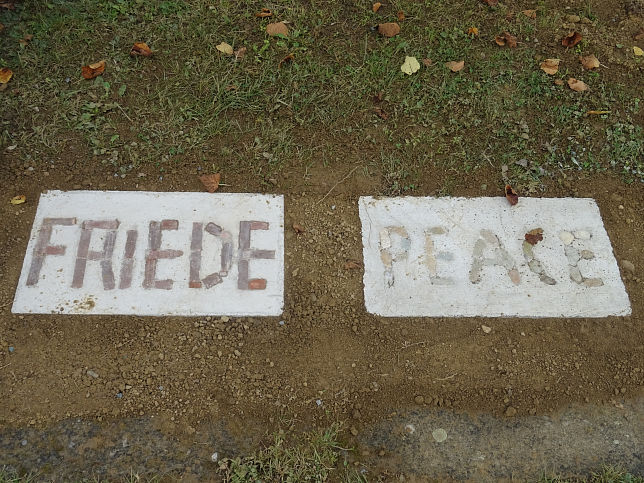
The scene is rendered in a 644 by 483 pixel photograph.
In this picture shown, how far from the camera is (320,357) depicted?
101 inches

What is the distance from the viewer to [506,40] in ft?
11.7

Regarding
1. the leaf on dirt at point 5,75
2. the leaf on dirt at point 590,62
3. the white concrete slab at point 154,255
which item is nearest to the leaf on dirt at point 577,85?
the leaf on dirt at point 590,62

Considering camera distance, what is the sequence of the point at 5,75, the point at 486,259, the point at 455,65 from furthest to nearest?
the point at 455,65 → the point at 5,75 → the point at 486,259

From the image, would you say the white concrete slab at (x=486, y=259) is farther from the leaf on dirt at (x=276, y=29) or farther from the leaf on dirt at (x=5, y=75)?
the leaf on dirt at (x=5, y=75)

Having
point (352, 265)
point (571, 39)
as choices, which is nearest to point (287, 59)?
point (352, 265)

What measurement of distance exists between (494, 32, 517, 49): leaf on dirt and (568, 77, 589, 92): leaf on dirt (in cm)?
44

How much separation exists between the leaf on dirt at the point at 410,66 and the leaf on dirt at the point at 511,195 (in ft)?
3.19

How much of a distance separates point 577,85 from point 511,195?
3.39 ft

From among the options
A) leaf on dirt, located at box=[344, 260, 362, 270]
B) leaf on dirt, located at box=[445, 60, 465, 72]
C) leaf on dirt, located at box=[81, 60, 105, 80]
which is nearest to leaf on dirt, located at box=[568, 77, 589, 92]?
leaf on dirt, located at box=[445, 60, 465, 72]

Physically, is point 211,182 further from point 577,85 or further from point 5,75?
point 577,85

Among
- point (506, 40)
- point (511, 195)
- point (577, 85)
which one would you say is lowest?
point (511, 195)

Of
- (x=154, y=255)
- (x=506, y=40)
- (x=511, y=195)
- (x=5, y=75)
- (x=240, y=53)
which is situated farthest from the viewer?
(x=506, y=40)

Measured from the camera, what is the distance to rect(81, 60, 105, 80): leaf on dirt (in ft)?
10.3

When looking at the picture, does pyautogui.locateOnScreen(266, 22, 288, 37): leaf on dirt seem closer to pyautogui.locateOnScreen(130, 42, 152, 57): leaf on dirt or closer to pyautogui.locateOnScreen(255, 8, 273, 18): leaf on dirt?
pyautogui.locateOnScreen(255, 8, 273, 18): leaf on dirt
